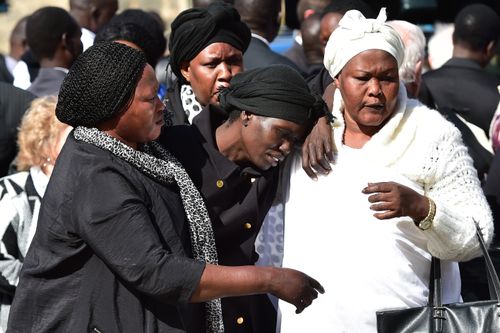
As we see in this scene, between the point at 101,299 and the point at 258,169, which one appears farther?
the point at 258,169

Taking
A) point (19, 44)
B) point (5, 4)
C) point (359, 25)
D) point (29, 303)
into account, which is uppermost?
point (5, 4)

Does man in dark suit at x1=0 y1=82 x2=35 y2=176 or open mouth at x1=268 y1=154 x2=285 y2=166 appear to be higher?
man in dark suit at x1=0 y1=82 x2=35 y2=176

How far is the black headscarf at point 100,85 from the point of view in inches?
146

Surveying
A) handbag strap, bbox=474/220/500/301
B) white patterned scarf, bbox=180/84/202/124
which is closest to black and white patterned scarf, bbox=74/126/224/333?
handbag strap, bbox=474/220/500/301

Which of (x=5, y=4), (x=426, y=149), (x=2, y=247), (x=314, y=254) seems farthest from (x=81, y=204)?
(x=5, y=4)

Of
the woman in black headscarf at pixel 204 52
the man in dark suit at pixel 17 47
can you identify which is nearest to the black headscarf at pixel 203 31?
the woman in black headscarf at pixel 204 52

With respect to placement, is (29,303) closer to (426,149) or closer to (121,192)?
(121,192)

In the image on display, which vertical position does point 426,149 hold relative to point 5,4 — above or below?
below

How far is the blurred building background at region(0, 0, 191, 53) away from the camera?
16.4 metres

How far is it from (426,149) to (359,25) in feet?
1.70

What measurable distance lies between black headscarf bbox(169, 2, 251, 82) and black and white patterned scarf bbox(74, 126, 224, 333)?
1.28m

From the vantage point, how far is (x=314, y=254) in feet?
14.2

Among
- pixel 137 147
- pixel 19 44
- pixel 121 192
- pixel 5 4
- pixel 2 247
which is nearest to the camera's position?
pixel 121 192

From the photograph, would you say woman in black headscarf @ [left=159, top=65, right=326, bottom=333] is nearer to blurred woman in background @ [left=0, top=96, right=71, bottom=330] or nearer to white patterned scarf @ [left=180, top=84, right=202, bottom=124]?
white patterned scarf @ [left=180, top=84, right=202, bottom=124]
